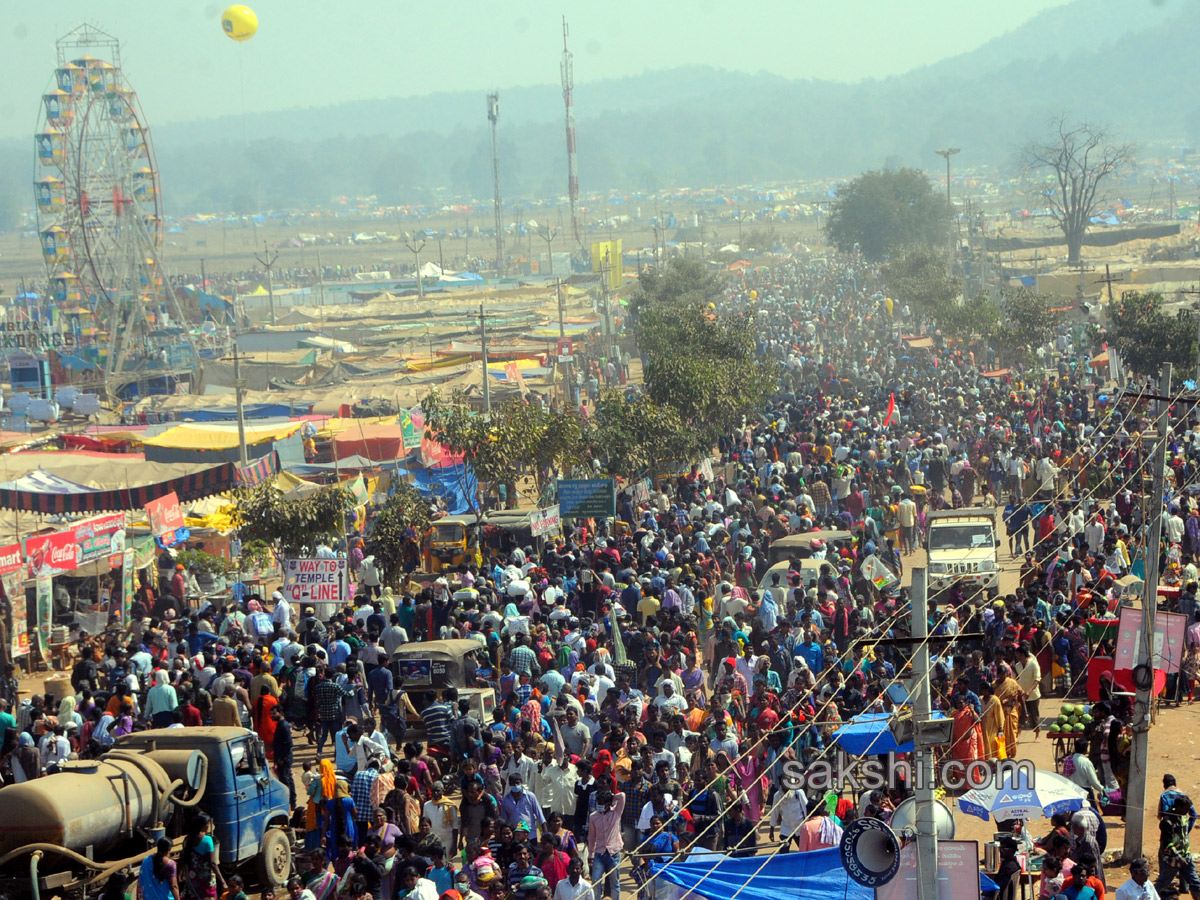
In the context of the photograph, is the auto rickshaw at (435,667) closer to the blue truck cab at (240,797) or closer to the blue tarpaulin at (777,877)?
the blue truck cab at (240,797)

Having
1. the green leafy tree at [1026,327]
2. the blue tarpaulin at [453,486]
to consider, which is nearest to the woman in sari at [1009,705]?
the blue tarpaulin at [453,486]

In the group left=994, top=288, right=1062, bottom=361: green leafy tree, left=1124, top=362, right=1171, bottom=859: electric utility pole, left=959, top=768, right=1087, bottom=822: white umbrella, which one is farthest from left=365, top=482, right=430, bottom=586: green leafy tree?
left=994, top=288, right=1062, bottom=361: green leafy tree

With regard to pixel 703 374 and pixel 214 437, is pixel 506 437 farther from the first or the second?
pixel 214 437

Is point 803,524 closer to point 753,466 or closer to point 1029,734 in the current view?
point 753,466

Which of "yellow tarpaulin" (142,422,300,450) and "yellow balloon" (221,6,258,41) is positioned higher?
"yellow balloon" (221,6,258,41)

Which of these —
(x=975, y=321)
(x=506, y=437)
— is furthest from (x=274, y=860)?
(x=975, y=321)

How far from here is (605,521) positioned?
66.9 ft

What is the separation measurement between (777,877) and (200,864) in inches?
145

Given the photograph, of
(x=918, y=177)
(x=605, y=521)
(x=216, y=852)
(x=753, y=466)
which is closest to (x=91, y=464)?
(x=605, y=521)

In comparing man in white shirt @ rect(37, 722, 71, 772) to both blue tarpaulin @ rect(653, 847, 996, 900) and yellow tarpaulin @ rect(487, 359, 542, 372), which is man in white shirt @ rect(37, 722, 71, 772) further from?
yellow tarpaulin @ rect(487, 359, 542, 372)

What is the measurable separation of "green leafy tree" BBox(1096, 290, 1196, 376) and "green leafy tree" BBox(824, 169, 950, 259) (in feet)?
167

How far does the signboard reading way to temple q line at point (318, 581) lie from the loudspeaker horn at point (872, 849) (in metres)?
9.86

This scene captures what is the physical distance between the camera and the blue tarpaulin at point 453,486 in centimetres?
2239

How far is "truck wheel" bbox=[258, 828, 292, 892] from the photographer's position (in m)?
9.87
